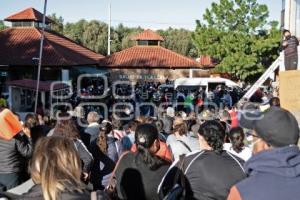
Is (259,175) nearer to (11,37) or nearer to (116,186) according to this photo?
(116,186)

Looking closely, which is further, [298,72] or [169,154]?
[298,72]

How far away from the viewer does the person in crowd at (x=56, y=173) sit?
2686 millimetres

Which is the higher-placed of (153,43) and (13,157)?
(153,43)

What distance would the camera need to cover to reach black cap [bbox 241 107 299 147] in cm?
275

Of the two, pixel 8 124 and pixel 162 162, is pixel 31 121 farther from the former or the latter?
pixel 162 162

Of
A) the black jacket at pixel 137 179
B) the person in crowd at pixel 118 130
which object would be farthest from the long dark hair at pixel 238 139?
the person in crowd at pixel 118 130

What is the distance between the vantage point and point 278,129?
278cm

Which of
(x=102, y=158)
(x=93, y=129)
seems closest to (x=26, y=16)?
(x=93, y=129)

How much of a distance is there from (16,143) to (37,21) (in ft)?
133

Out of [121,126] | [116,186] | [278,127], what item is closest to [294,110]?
[121,126]

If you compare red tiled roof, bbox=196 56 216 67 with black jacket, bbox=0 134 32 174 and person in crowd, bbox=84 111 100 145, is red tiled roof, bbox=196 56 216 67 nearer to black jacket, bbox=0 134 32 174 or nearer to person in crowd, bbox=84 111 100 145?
person in crowd, bbox=84 111 100 145

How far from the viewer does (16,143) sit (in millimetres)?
5492

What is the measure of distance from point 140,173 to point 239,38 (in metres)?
37.6

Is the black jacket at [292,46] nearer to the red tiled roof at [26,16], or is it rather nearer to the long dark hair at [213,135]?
the long dark hair at [213,135]
